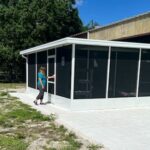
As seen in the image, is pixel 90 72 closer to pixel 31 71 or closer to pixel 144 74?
pixel 144 74

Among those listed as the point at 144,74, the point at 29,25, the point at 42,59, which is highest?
the point at 29,25

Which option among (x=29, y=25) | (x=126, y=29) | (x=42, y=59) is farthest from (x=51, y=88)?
(x=29, y=25)

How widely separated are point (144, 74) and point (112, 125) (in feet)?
13.2

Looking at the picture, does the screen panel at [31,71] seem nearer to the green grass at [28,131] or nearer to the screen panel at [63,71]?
the screen panel at [63,71]

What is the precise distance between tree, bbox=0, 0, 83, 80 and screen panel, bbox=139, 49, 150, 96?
14.6m

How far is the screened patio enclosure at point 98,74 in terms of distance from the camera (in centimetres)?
941

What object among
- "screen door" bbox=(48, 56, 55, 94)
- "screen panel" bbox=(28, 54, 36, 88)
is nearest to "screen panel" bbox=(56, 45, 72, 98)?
"screen door" bbox=(48, 56, 55, 94)

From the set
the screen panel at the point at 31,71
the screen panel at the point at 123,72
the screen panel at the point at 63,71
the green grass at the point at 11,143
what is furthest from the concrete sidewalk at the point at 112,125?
the screen panel at the point at 31,71

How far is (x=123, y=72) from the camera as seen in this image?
403 inches

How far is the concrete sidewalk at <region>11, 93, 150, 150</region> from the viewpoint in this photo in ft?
19.3

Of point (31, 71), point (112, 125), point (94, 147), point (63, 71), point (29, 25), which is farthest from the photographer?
point (29, 25)

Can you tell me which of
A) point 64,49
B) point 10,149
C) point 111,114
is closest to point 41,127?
point 10,149

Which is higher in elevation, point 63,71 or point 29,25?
point 29,25

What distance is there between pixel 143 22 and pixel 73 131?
8167mm
